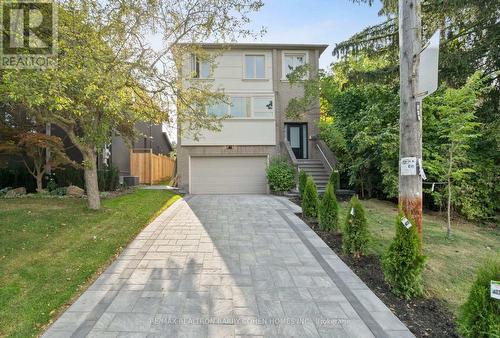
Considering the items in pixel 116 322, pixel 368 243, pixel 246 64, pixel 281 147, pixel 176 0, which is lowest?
pixel 116 322

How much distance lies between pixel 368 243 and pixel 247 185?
9.58 meters

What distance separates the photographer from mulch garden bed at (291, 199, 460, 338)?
301 cm

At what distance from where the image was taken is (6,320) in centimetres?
302

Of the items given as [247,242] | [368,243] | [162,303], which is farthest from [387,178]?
[162,303]

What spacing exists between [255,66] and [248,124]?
9.37 ft

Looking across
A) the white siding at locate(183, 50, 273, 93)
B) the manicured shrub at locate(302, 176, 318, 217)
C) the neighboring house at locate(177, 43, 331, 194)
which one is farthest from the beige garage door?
the manicured shrub at locate(302, 176, 318, 217)

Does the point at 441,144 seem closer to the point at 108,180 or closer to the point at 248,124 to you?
the point at 248,124

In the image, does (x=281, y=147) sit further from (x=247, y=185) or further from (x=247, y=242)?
(x=247, y=242)

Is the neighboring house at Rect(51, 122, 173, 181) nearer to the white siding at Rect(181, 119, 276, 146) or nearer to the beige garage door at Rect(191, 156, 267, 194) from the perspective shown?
the white siding at Rect(181, 119, 276, 146)

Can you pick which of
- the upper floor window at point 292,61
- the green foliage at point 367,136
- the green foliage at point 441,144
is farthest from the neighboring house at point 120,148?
the green foliage at point 441,144

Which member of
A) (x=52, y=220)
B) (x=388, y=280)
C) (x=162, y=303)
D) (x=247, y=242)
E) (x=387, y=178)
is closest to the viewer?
(x=162, y=303)

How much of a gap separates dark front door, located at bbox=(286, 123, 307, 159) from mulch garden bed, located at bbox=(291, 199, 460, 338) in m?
10.5

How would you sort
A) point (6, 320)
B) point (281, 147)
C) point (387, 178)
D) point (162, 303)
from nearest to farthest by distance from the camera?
1. point (6, 320)
2. point (162, 303)
3. point (387, 178)
4. point (281, 147)

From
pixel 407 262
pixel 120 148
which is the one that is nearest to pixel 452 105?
pixel 407 262
